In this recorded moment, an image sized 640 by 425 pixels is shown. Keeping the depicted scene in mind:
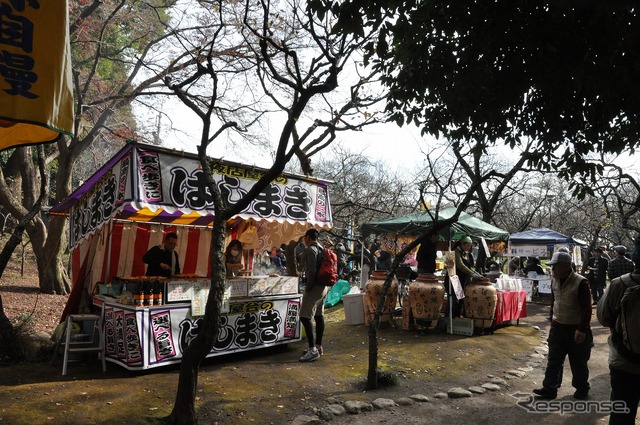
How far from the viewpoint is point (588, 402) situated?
17.7ft

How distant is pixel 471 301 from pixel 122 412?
676 cm

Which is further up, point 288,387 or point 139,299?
point 139,299

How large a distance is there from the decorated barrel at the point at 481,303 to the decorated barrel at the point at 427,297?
68cm

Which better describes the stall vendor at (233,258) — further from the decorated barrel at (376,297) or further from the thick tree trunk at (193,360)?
the thick tree trunk at (193,360)

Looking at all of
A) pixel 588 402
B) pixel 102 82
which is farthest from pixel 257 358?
pixel 102 82

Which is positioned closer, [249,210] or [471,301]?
[249,210]

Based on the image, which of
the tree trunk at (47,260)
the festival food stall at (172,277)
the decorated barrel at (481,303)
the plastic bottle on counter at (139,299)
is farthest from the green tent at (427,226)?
the tree trunk at (47,260)

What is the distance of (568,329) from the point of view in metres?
5.39

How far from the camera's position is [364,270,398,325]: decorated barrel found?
9145mm

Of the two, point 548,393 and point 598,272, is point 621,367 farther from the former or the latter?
point 598,272

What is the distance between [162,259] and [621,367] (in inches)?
248

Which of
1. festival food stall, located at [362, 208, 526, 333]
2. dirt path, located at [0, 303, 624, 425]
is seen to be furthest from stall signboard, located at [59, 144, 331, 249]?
dirt path, located at [0, 303, 624, 425]

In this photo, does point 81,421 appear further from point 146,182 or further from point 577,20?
point 577,20

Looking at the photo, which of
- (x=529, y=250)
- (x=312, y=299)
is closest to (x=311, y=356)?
(x=312, y=299)
